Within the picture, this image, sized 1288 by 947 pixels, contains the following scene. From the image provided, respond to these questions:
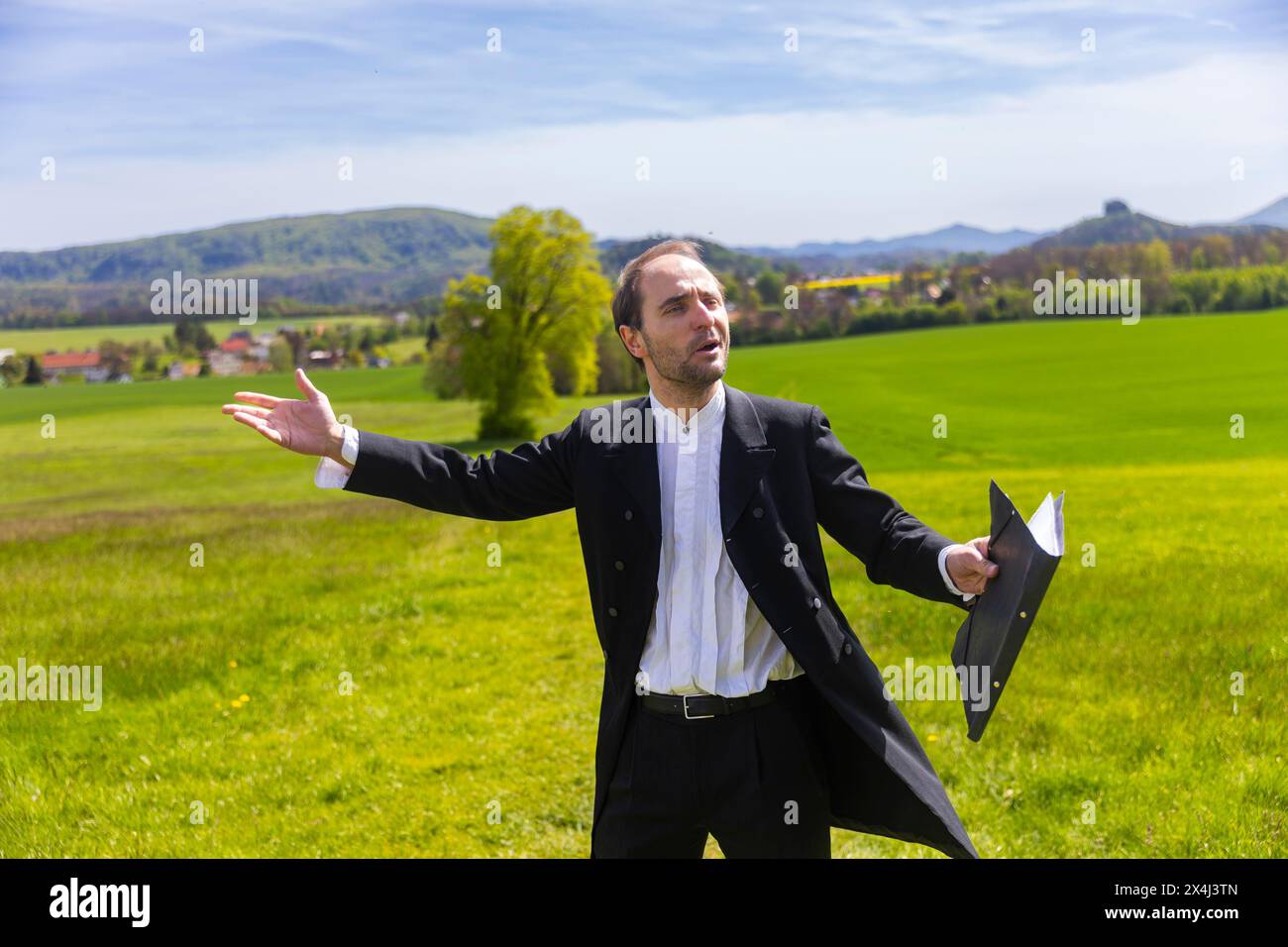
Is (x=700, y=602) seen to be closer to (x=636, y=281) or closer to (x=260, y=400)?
(x=636, y=281)

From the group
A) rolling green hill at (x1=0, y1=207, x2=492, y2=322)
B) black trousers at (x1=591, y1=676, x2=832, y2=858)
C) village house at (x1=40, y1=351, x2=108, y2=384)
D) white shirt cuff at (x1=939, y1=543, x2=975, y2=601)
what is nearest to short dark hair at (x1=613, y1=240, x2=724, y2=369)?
white shirt cuff at (x1=939, y1=543, x2=975, y2=601)

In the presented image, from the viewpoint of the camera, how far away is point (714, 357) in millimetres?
4016

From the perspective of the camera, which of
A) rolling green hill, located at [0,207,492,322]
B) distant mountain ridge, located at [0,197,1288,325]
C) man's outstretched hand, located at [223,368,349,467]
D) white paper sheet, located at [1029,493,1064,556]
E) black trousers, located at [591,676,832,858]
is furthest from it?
rolling green hill, located at [0,207,492,322]

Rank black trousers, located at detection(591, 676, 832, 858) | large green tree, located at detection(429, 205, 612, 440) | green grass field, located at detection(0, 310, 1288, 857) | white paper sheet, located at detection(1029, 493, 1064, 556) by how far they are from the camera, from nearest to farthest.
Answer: white paper sheet, located at detection(1029, 493, 1064, 556)
black trousers, located at detection(591, 676, 832, 858)
green grass field, located at detection(0, 310, 1288, 857)
large green tree, located at detection(429, 205, 612, 440)

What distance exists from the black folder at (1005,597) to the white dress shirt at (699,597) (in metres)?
0.14

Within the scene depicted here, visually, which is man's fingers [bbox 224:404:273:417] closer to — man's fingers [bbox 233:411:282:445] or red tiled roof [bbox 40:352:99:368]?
man's fingers [bbox 233:411:282:445]

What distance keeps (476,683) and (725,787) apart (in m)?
6.90

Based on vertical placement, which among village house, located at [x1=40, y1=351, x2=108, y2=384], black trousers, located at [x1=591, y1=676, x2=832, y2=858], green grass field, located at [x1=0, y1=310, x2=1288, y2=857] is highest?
village house, located at [x1=40, y1=351, x2=108, y2=384]

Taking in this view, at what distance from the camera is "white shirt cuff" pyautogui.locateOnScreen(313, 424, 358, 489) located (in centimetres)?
427

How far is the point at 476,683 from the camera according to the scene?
1057 centimetres

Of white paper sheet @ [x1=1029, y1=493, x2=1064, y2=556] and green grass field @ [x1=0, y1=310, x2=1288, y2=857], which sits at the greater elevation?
white paper sheet @ [x1=1029, y1=493, x2=1064, y2=556]

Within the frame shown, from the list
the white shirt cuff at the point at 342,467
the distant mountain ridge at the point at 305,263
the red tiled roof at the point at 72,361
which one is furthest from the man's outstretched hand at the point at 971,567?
the red tiled roof at the point at 72,361

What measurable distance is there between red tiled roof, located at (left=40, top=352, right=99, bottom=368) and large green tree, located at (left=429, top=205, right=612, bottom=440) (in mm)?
30435
